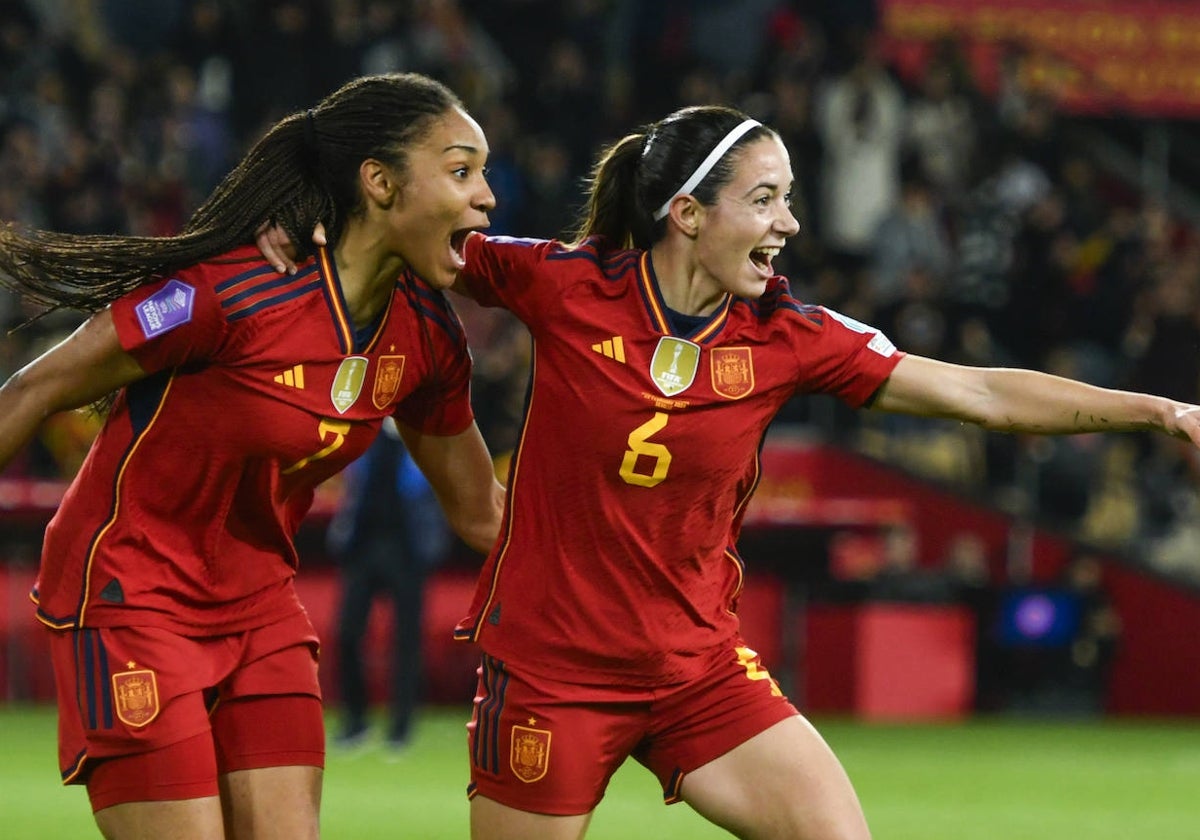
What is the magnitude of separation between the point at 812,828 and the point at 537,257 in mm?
1453

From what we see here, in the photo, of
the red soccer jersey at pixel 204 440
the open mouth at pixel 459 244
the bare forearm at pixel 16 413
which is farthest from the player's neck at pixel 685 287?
the bare forearm at pixel 16 413

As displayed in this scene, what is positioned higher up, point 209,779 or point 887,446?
point 209,779

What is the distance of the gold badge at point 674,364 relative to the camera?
475 centimetres

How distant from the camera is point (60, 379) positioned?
168 inches

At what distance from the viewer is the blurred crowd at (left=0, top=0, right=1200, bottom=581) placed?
1518cm

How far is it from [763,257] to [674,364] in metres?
0.33

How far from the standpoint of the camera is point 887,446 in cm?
1540

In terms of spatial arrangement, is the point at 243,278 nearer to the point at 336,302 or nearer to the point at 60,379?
the point at 336,302

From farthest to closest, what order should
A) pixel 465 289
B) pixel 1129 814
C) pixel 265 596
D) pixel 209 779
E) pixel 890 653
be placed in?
pixel 890 653, pixel 1129 814, pixel 465 289, pixel 265 596, pixel 209 779

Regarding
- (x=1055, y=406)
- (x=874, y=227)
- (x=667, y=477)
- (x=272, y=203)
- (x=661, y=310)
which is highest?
(x=272, y=203)

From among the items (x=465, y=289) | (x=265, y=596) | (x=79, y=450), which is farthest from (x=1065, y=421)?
(x=79, y=450)

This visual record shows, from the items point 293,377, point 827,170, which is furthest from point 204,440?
point 827,170

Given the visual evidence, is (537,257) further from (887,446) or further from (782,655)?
(887,446)

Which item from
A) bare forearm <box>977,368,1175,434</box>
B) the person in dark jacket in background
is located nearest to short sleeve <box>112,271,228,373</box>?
bare forearm <box>977,368,1175,434</box>
